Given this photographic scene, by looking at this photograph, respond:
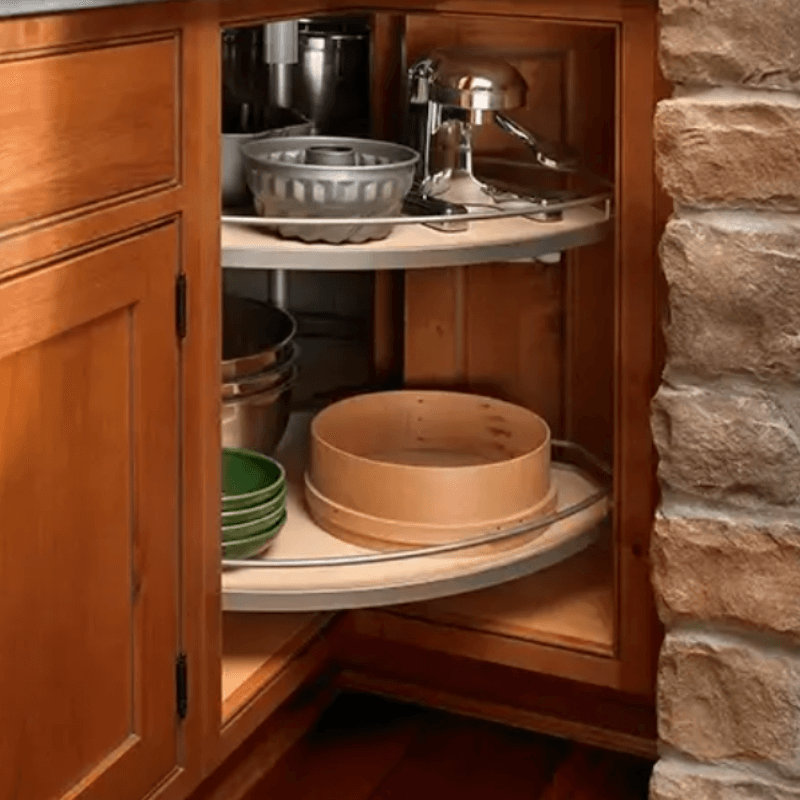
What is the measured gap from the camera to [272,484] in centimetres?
187

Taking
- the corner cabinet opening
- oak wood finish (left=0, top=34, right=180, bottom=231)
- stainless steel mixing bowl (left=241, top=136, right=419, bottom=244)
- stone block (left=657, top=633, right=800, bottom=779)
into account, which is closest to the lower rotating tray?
the corner cabinet opening

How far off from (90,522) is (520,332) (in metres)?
0.79

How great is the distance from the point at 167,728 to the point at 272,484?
13.1 inches

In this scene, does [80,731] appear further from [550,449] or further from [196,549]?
[550,449]

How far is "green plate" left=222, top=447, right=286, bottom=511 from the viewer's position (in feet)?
6.09

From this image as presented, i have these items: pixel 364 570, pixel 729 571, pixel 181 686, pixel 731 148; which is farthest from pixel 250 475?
pixel 731 148

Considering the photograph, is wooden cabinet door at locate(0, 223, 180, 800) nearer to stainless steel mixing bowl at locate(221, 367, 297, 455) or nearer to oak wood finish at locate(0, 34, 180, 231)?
oak wood finish at locate(0, 34, 180, 231)

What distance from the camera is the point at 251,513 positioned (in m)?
1.82

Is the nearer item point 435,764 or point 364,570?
point 364,570

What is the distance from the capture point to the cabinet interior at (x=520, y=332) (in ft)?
6.47

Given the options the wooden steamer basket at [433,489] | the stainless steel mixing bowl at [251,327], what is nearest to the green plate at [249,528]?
the wooden steamer basket at [433,489]

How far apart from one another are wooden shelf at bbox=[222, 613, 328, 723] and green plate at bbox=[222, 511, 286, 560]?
13 centimetres

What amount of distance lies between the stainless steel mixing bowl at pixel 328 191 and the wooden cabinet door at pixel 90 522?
25cm

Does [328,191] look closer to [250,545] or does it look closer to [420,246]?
[420,246]
